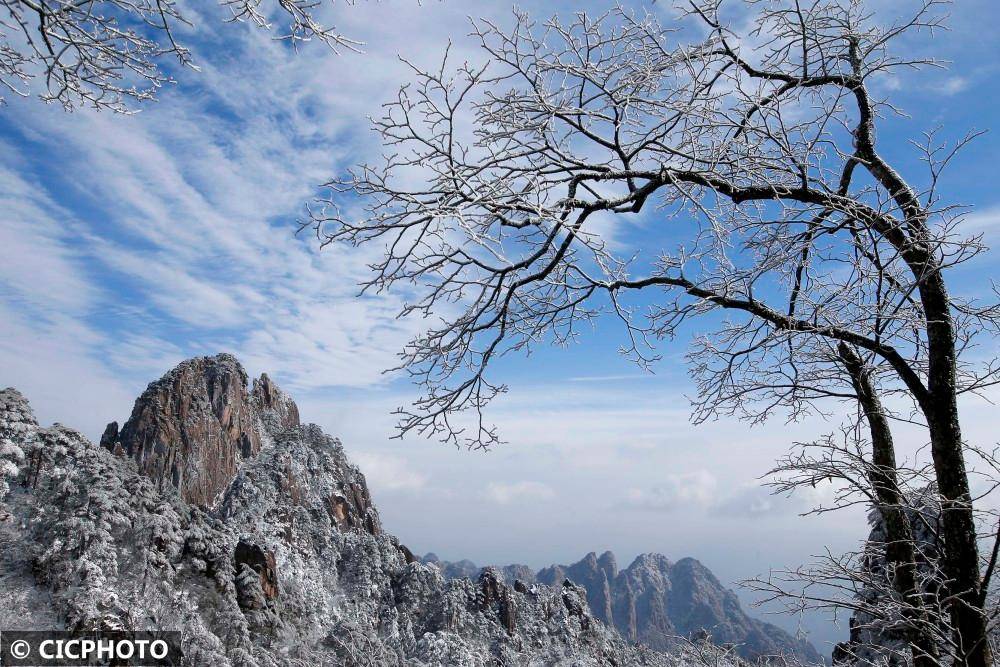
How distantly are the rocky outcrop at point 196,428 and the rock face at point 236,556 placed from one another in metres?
0.21

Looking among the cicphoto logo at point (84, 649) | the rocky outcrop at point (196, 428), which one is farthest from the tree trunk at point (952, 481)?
the rocky outcrop at point (196, 428)

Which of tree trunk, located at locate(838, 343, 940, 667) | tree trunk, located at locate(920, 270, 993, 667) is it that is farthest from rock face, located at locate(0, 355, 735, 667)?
tree trunk, located at locate(920, 270, 993, 667)

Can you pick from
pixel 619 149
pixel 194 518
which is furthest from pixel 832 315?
pixel 194 518

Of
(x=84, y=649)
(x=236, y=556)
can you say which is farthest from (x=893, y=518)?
(x=236, y=556)

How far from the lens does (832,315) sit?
3.88 m

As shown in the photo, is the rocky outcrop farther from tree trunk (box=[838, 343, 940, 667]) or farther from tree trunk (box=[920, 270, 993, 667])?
tree trunk (box=[920, 270, 993, 667])

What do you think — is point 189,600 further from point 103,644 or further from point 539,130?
point 539,130

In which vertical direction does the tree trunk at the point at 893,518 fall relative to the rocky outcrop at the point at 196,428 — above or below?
below

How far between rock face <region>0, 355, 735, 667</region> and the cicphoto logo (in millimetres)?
1510

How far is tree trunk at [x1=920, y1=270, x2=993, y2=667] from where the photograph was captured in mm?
3400

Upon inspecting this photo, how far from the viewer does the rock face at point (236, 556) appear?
34.4 meters

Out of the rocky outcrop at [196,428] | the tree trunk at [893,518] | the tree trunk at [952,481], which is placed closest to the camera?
the tree trunk at [952,481]

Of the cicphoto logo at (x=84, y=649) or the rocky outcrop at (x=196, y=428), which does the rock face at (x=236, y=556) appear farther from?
the cicphoto logo at (x=84, y=649)

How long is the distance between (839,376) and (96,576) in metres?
40.7
